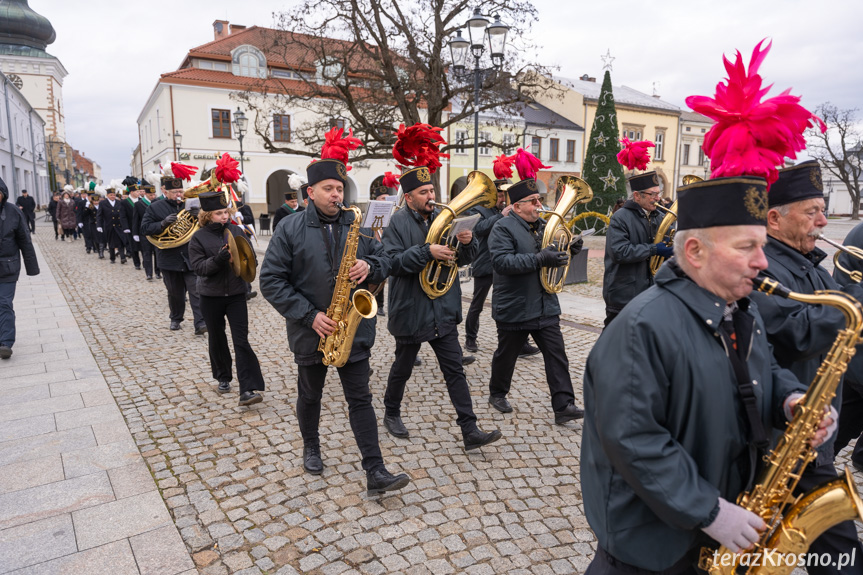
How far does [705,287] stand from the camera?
6.07 ft

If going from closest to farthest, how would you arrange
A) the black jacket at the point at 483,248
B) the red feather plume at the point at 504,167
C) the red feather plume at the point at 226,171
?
the red feather plume at the point at 226,171 < the black jacket at the point at 483,248 < the red feather plume at the point at 504,167

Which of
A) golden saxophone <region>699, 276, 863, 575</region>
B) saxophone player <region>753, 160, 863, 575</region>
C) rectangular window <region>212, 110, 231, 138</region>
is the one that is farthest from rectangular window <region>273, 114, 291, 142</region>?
A: golden saxophone <region>699, 276, 863, 575</region>

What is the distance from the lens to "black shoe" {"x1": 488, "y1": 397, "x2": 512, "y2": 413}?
5.15 m

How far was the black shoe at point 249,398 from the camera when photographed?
531cm

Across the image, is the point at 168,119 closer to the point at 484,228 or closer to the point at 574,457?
the point at 484,228

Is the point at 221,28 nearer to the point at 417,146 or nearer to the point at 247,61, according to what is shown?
the point at 247,61

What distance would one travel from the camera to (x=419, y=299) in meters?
4.42

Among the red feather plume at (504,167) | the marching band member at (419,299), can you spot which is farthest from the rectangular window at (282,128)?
the marching band member at (419,299)

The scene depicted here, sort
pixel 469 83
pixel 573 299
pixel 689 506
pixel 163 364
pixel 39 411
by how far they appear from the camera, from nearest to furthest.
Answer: pixel 689 506 → pixel 39 411 → pixel 163 364 → pixel 573 299 → pixel 469 83

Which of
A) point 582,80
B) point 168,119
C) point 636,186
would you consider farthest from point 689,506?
point 582,80

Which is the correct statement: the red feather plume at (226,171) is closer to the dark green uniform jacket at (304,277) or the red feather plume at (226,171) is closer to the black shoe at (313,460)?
the dark green uniform jacket at (304,277)

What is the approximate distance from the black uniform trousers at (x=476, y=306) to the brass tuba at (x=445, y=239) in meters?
2.65

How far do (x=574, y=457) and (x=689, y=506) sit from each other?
2754 millimetres

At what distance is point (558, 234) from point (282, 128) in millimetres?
33749
